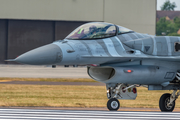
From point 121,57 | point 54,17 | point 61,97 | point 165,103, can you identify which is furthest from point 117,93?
point 54,17

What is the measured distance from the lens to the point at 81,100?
16.5 meters

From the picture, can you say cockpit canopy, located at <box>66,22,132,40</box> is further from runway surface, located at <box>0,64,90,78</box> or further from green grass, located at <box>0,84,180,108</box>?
runway surface, located at <box>0,64,90,78</box>

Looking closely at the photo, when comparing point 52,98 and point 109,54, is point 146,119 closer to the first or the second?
point 109,54

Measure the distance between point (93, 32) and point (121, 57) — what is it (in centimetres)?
117

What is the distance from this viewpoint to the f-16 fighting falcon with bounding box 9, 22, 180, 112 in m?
10.2

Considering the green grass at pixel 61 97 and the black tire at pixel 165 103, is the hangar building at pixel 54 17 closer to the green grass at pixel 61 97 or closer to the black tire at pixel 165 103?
the green grass at pixel 61 97

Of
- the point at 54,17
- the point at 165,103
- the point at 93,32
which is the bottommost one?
the point at 165,103

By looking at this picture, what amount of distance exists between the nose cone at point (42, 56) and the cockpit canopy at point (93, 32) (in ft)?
3.98

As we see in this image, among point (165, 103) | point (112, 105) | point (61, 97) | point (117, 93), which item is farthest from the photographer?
point (61, 97)

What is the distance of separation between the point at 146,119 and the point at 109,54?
3055 mm

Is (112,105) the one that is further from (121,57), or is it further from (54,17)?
(54,17)

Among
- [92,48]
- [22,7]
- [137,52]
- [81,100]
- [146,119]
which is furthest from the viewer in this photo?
[22,7]

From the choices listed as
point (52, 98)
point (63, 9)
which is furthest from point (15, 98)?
point (63, 9)

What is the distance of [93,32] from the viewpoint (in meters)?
10.8
